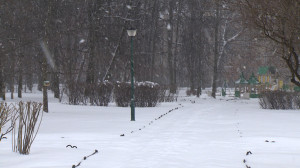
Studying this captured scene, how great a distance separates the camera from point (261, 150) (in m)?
8.66

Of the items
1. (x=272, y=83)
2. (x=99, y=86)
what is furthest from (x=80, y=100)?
(x=272, y=83)

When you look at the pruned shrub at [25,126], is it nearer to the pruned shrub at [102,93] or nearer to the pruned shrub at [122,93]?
the pruned shrub at [122,93]

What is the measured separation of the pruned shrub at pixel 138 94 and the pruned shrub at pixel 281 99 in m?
6.26

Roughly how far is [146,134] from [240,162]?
13.9 ft

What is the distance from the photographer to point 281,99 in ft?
73.9

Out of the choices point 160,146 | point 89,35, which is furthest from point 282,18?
point 89,35

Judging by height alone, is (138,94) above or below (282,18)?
below

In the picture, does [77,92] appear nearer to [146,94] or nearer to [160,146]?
[146,94]

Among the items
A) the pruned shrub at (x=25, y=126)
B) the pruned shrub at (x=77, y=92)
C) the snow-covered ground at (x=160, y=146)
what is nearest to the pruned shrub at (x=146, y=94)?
the pruned shrub at (x=77, y=92)

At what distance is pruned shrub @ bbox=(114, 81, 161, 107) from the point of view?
73.2ft

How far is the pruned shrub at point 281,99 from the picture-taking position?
22234 millimetres

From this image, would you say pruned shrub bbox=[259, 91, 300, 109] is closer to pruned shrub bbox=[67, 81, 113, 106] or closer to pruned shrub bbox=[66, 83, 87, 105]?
pruned shrub bbox=[67, 81, 113, 106]

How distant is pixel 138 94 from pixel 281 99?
7994 mm

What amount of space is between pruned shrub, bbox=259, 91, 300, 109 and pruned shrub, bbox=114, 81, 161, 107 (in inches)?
247
